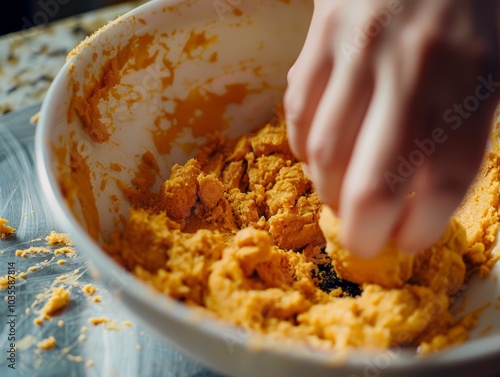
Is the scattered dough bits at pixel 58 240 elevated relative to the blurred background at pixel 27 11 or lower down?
lower down

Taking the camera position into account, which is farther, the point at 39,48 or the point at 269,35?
the point at 39,48

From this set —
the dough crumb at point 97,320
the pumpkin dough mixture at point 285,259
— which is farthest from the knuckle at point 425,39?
the dough crumb at point 97,320

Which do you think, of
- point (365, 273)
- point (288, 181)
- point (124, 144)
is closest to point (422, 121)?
point (365, 273)

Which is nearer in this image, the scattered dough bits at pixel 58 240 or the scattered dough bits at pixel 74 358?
the scattered dough bits at pixel 74 358

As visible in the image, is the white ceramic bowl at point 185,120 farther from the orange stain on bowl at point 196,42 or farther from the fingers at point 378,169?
the fingers at point 378,169

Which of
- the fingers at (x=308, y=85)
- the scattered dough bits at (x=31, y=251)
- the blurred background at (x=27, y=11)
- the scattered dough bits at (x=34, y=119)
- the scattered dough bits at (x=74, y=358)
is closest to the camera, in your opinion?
the fingers at (x=308, y=85)

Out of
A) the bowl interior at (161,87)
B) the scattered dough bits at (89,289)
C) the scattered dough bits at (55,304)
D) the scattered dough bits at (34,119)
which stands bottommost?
the scattered dough bits at (89,289)

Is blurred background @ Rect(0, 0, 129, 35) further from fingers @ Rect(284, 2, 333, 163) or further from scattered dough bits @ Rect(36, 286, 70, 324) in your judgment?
fingers @ Rect(284, 2, 333, 163)

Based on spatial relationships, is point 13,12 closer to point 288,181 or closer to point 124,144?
point 124,144
